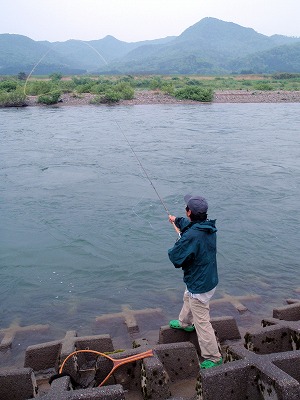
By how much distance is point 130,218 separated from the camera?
9.63m

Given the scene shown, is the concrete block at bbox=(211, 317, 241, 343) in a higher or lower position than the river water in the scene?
higher

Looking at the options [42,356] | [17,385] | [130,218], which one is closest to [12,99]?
[130,218]

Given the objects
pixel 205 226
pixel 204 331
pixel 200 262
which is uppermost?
pixel 205 226

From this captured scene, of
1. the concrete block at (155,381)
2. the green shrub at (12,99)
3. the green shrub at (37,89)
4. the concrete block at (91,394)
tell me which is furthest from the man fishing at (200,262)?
the green shrub at (37,89)

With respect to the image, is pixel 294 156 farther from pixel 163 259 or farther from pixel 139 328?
pixel 139 328

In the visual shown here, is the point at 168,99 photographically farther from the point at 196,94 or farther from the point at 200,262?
the point at 200,262

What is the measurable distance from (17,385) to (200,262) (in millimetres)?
1949

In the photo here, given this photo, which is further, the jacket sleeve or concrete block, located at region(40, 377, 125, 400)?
the jacket sleeve

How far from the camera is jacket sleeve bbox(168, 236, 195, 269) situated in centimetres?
387

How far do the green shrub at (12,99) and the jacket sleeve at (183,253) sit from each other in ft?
98.8

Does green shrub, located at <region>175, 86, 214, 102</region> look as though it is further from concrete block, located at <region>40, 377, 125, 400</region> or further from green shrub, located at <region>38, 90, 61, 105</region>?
concrete block, located at <region>40, 377, 125, 400</region>

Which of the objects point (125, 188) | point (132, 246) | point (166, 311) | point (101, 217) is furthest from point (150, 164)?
point (166, 311)

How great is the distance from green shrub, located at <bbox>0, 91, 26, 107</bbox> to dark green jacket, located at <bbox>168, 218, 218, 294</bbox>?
30.0 m

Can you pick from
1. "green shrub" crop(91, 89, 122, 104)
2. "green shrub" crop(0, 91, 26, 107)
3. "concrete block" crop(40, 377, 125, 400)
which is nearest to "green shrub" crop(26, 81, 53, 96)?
"green shrub" crop(0, 91, 26, 107)
